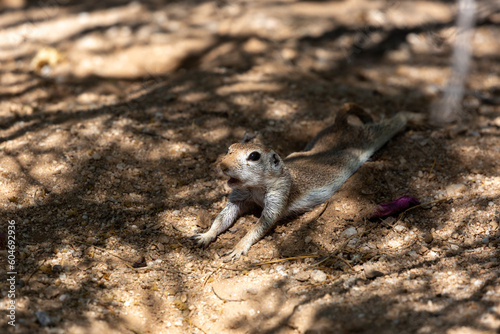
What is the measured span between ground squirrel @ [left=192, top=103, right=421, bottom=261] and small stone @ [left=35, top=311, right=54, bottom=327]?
1.24m

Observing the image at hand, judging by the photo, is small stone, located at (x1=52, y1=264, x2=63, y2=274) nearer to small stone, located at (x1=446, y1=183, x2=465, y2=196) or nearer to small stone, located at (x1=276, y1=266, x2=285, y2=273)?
small stone, located at (x1=276, y1=266, x2=285, y2=273)

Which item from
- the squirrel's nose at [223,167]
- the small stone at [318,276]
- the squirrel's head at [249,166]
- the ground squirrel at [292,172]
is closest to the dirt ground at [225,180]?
the small stone at [318,276]

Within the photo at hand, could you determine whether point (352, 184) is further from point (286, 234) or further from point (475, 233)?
point (475, 233)

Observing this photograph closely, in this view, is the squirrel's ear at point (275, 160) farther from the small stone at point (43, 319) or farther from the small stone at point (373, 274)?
the small stone at point (43, 319)

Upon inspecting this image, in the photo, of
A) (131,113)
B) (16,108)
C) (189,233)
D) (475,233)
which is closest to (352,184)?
(475,233)

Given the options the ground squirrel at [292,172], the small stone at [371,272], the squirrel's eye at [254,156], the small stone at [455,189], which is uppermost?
the squirrel's eye at [254,156]

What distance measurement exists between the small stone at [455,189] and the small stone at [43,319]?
321 cm

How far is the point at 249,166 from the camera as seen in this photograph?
11.2 feet

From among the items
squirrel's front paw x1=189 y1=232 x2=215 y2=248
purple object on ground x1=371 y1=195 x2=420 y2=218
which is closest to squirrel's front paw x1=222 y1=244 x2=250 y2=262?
squirrel's front paw x1=189 y1=232 x2=215 y2=248

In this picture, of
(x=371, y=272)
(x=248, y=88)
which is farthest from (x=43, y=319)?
(x=248, y=88)

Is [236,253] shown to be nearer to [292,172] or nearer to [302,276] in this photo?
[302,276]

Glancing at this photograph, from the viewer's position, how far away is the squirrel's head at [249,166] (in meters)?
3.36

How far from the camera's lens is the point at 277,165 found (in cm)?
360

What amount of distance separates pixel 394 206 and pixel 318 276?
0.97m
